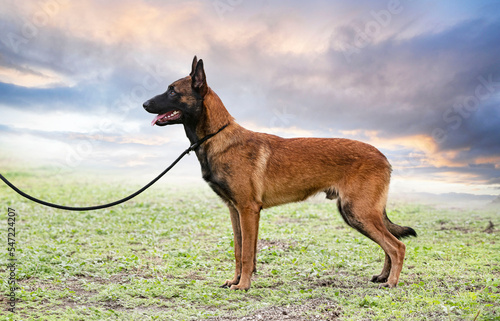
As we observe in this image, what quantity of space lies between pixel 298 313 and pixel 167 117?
3.27 meters

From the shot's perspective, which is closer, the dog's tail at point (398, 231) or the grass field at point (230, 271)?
the grass field at point (230, 271)

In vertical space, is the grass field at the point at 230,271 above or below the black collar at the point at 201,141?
below

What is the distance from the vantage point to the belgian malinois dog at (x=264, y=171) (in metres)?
6.32

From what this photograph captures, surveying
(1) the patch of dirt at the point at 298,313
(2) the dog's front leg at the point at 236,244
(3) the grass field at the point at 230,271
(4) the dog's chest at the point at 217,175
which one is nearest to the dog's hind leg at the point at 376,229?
(3) the grass field at the point at 230,271

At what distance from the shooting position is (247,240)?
625 centimetres

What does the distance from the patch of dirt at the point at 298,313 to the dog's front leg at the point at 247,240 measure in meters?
0.83

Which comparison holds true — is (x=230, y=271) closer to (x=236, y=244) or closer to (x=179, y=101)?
(x=236, y=244)

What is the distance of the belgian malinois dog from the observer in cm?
632

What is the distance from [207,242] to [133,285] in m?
3.74

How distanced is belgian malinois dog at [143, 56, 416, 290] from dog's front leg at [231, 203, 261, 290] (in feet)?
0.05

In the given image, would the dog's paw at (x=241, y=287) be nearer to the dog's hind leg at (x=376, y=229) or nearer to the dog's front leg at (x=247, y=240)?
the dog's front leg at (x=247, y=240)

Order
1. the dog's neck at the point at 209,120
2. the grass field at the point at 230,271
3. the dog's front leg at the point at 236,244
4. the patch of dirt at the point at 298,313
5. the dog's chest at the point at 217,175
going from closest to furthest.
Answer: the patch of dirt at the point at 298,313 < the grass field at the point at 230,271 < the dog's chest at the point at 217,175 < the dog's neck at the point at 209,120 < the dog's front leg at the point at 236,244

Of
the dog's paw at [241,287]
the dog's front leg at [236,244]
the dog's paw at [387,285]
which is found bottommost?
the dog's paw at [387,285]

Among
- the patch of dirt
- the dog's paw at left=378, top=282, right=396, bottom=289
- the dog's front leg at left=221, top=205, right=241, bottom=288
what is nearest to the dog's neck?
the dog's front leg at left=221, top=205, right=241, bottom=288
